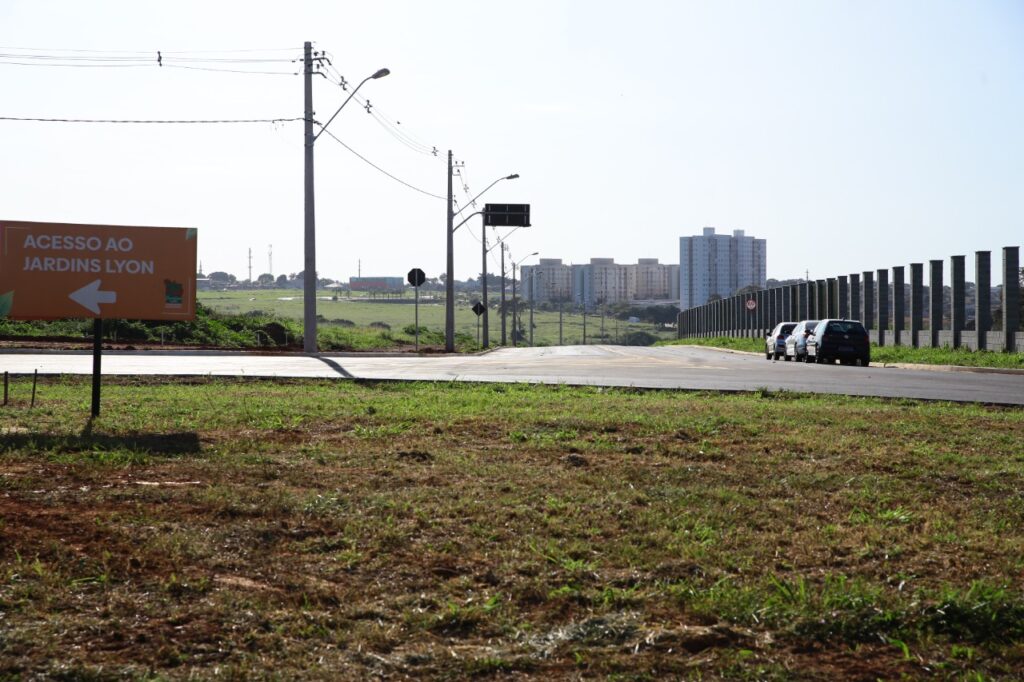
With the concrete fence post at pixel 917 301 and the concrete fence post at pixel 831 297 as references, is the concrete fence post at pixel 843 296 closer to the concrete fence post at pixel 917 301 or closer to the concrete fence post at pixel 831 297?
the concrete fence post at pixel 831 297

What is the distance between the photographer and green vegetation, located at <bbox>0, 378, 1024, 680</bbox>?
469 centimetres

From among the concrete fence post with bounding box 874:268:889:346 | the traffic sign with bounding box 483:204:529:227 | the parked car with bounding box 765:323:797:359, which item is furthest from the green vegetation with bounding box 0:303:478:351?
the concrete fence post with bounding box 874:268:889:346

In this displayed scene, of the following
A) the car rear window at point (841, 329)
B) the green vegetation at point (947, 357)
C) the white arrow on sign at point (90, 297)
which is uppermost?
the white arrow on sign at point (90, 297)

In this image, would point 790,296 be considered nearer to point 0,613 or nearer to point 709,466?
point 709,466

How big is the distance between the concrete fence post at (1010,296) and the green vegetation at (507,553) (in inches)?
1017

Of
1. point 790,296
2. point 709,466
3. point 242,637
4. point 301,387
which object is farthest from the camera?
point 790,296

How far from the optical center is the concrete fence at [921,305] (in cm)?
3547

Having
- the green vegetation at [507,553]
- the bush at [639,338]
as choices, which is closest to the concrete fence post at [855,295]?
the green vegetation at [507,553]

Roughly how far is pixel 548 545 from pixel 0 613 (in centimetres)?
284

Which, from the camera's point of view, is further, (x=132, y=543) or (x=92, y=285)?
(x=92, y=285)

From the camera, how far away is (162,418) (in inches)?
483

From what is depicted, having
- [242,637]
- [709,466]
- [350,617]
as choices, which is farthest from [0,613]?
[709,466]

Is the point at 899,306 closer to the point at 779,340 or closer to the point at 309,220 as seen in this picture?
the point at 779,340

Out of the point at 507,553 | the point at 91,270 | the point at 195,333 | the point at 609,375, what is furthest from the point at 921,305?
the point at 507,553
